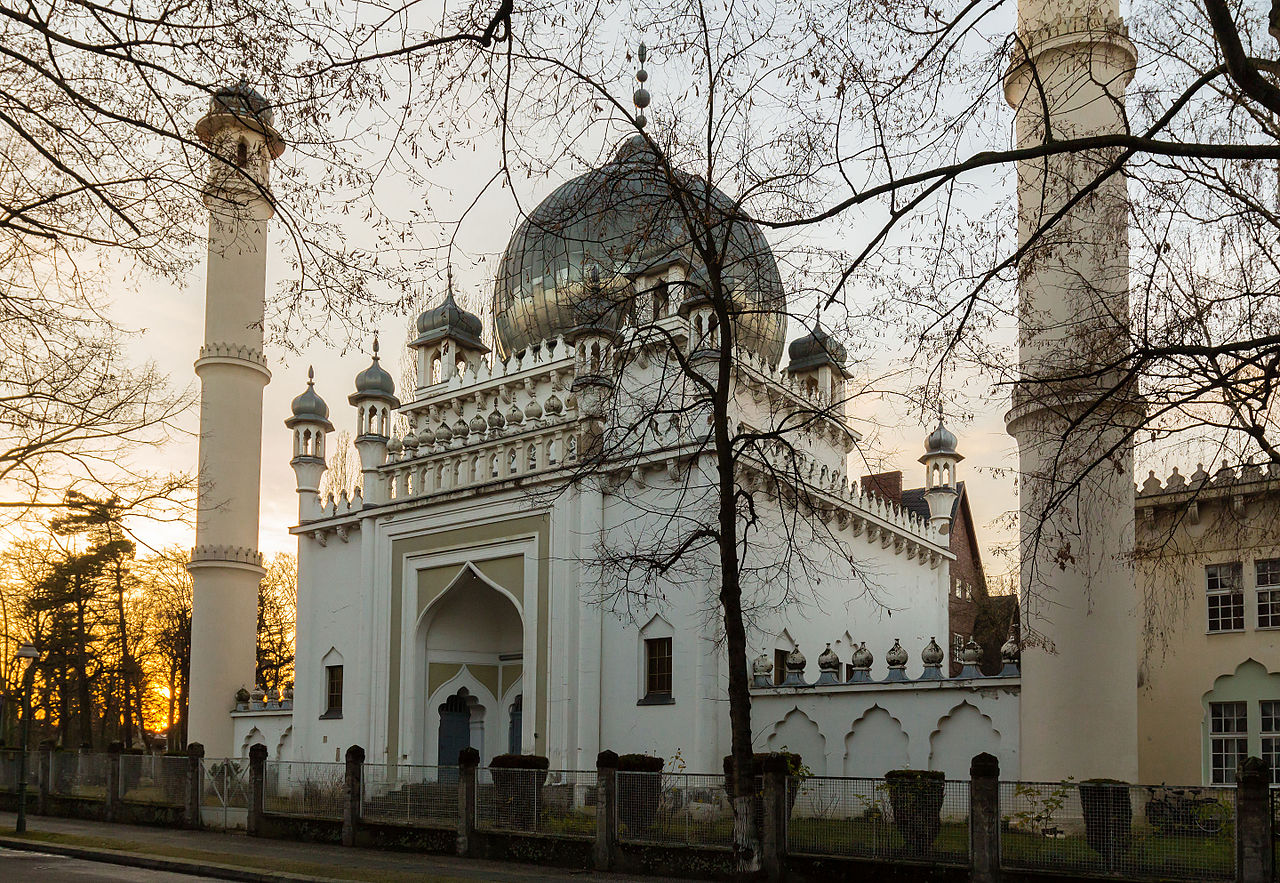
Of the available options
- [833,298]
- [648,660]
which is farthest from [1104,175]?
[648,660]

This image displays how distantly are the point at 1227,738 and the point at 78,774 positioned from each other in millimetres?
22791

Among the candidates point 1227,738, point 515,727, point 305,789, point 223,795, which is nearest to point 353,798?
point 305,789

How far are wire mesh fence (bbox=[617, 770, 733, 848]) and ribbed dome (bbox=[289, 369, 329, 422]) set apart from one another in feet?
58.8

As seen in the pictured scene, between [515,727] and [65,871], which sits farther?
[515,727]

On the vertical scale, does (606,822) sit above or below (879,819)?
below

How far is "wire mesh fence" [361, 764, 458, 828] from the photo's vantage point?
1902 cm

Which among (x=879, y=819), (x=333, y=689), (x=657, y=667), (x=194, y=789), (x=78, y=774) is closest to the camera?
(x=879, y=819)

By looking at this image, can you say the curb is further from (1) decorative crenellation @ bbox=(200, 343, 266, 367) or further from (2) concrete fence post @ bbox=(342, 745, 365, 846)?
(1) decorative crenellation @ bbox=(200, 343, 266, 367)

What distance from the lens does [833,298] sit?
10.4m

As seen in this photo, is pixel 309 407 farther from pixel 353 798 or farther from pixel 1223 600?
pixel 1223 600

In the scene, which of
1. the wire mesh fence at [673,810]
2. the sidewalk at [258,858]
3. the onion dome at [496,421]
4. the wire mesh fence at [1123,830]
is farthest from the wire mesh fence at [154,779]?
the wire mesh fence at [1123,830]

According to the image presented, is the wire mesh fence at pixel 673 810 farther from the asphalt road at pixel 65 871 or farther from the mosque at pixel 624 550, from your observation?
the asphalt road at pixel 65 871

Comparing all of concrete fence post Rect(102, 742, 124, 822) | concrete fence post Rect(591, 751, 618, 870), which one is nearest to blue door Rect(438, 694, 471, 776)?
concrete fence post Rect(102, 742, 124, 822)

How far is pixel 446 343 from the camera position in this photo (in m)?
29.6
